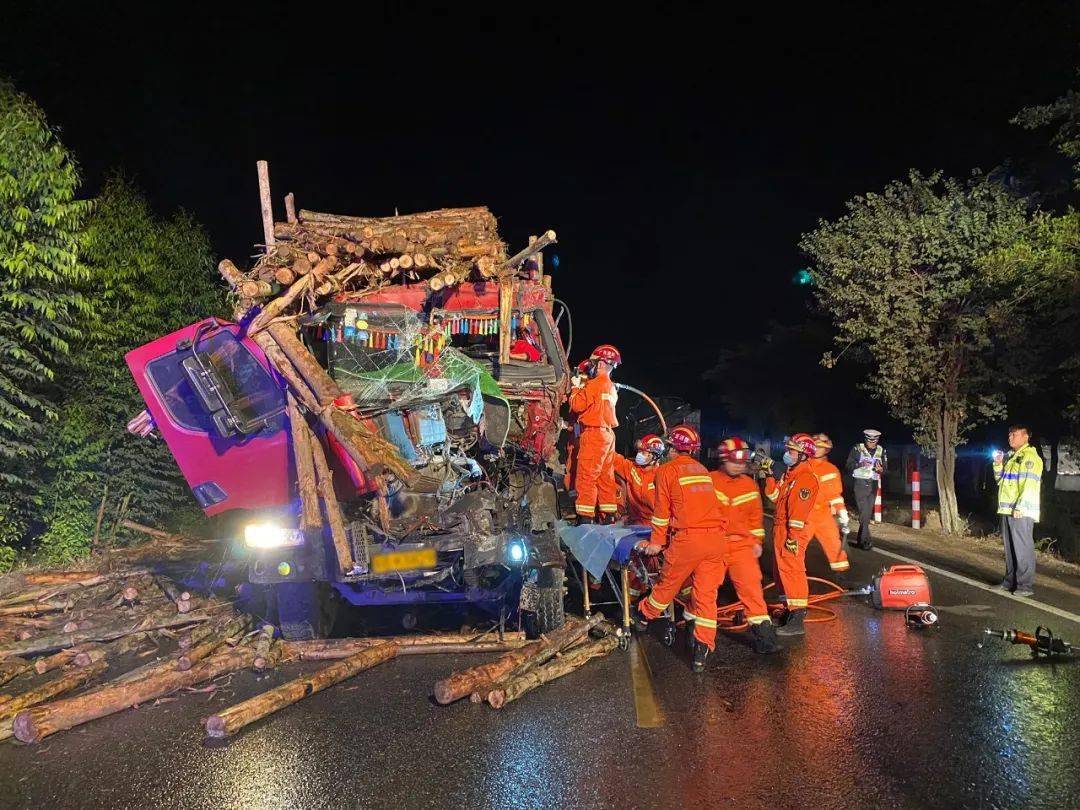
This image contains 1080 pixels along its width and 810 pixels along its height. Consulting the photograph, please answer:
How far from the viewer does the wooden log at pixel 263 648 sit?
5.60 meters

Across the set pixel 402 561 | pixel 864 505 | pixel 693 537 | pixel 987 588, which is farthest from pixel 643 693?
pixel 864 505

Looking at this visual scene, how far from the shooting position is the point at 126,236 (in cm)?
985

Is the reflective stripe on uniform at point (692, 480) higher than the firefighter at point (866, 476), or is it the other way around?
the reflective stripe on uniform at point (692, 480)

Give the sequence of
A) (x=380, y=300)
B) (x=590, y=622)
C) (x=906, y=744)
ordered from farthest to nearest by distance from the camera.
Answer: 1. (x=380, y=300)
2. (x=590, y=622)
3. (x=906, y=744)

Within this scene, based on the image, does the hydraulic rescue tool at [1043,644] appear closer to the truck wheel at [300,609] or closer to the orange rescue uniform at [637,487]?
the orange rescue uniform at [637,487]

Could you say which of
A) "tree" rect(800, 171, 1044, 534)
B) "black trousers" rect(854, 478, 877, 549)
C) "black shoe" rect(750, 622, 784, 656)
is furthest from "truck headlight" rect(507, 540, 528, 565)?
"tree" rect(800, 171, 1044, 534)

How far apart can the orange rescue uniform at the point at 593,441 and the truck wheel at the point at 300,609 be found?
2.62 m

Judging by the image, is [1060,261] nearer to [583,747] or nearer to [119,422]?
[583,747]

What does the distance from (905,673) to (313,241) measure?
18.5ft

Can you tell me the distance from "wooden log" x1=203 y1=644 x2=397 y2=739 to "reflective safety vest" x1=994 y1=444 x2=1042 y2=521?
20.6 ft

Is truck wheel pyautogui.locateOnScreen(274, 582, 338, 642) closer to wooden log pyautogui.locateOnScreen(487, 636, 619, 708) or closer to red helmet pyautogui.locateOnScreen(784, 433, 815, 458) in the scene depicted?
wooden log pyautogui.locateOnScreen(487, 636, 619, 708)

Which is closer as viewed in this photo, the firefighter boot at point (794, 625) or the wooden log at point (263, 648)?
the wooden log at point (263, 648)

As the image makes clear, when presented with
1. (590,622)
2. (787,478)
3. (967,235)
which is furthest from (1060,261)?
(590,622)

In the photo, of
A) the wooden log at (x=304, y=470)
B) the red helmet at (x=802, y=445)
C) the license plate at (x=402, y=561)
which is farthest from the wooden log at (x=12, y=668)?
the red helmet at (x=802, y=445)
